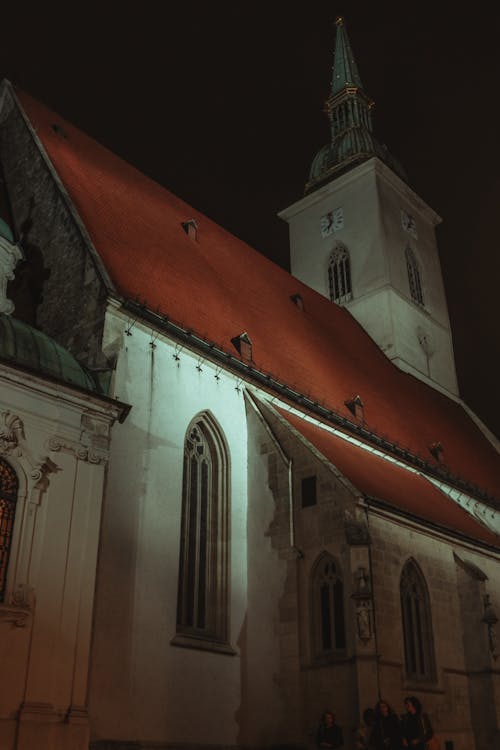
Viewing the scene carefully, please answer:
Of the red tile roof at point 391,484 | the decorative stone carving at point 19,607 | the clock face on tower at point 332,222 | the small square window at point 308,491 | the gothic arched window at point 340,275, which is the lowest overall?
the decorative stone carving at point 19,607

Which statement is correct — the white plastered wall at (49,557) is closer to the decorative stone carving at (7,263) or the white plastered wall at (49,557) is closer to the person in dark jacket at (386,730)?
the decorative stone carving at (7,263)

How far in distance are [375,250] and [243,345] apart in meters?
13.5

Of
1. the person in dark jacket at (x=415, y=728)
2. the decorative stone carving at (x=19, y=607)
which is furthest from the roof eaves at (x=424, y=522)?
the decorative stone carving at (x=19, y=607)

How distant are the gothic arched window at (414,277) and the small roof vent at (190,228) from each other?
459 inches

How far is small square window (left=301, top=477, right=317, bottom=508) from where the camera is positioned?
1327 centimetres

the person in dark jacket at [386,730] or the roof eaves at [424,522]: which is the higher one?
the roof eaves at [424,522]

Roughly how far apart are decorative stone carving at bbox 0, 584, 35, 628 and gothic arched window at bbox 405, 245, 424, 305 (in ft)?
67.4

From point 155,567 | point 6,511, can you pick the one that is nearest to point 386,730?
point 155,567

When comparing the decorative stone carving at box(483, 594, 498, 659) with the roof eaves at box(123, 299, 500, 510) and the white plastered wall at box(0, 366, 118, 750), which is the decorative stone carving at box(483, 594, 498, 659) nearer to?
the roof eaves at box(123, 299, 500, 510)

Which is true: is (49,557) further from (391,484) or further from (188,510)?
(391,484)

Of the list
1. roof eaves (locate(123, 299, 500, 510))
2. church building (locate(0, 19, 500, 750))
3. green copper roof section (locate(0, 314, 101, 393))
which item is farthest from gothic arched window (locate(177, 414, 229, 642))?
green copper roof section (locate(0, 314, 101, 393))

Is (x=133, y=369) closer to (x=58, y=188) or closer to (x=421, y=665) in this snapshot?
(x=58, y=188)

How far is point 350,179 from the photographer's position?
96.4ft

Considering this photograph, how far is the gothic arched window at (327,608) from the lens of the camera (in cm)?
1224
